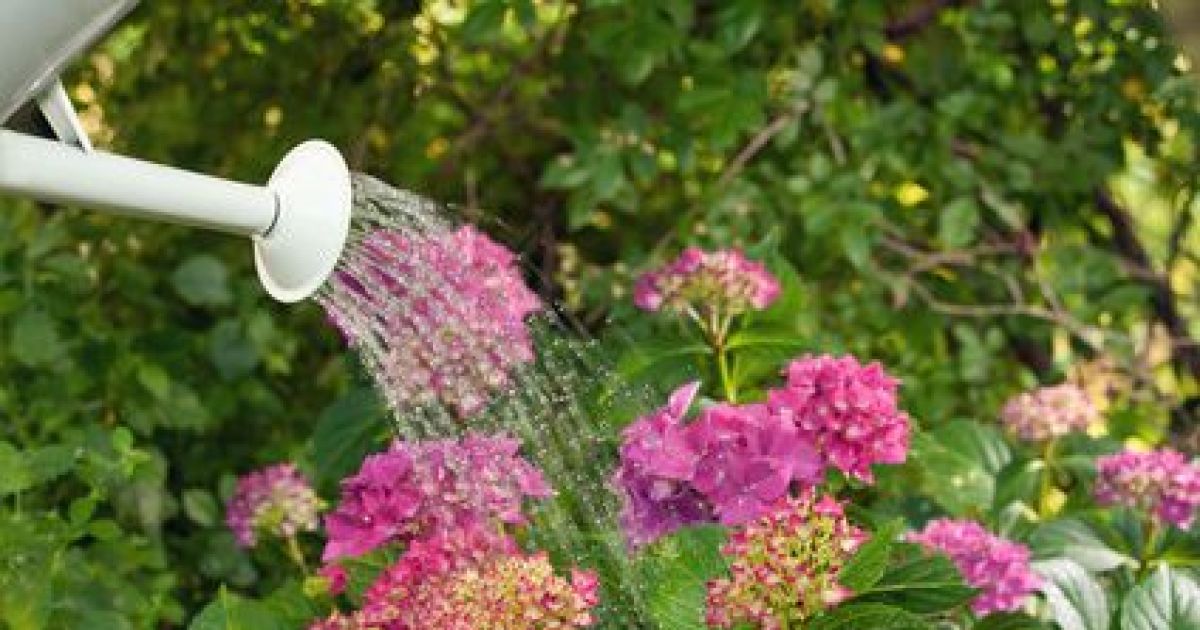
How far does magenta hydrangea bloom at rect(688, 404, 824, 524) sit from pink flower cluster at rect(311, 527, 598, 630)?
13cm

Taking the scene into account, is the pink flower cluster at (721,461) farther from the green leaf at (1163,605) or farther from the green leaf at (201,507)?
the green leaf at (201,507)

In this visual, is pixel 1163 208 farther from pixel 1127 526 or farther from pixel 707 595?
pixel 707 595

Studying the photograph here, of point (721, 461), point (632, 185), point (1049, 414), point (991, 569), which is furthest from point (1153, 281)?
point (721, 461)

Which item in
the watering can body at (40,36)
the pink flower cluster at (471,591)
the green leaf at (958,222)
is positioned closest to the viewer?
the watering can body at (40,36)

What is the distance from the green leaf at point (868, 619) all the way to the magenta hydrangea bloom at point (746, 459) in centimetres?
14

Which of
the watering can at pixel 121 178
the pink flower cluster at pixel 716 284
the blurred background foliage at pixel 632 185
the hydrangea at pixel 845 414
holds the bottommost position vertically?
the hydrangea at pixel 845 414

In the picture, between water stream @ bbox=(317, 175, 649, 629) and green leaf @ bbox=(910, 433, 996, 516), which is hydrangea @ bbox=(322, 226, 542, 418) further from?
green leaf @ bbox=(910, 433, 996, 516)

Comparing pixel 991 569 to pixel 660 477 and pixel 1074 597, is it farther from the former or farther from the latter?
pixel 660 477

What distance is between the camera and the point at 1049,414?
2.62 meters

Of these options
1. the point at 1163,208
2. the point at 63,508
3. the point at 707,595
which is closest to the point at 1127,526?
the point at 707,595

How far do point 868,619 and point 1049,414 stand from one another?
87 cm

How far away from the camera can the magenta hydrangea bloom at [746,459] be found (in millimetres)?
1930

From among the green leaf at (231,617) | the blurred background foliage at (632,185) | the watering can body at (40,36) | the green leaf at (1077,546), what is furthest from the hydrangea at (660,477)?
the blurred background foliage at (632,185)

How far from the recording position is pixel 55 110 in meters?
1.61
